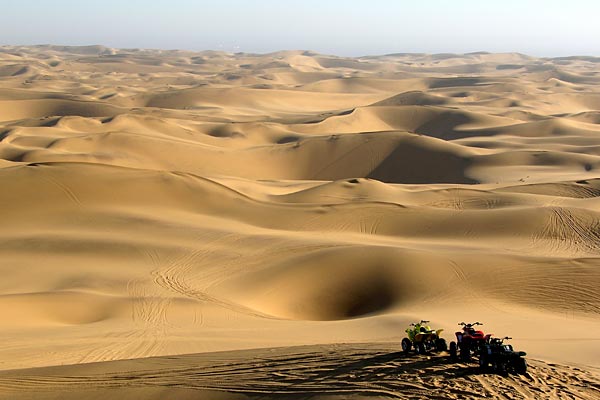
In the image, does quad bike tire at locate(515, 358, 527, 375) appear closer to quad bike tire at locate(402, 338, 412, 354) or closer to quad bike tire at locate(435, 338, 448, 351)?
quad bike tire at locate(435, 338, 448, 351)

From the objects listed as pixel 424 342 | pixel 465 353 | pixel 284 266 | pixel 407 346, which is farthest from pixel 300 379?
pixel 284 266

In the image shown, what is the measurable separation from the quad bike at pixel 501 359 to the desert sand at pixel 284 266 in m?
0.17

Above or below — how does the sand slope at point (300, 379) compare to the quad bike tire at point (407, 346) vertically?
below

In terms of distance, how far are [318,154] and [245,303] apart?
86.5 ft

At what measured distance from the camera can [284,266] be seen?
53.6 ft

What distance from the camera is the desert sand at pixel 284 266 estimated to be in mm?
8203

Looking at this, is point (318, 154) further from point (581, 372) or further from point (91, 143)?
point (581, 372)

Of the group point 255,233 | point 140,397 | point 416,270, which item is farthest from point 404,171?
point 140,397

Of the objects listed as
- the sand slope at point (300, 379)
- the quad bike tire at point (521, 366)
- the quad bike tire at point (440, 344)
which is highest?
the quad bike tire at point (440, 344)

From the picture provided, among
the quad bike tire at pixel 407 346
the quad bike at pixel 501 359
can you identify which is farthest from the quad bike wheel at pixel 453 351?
the quad bike tire at pixel 407 346

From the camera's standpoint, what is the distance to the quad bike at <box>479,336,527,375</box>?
750 cm

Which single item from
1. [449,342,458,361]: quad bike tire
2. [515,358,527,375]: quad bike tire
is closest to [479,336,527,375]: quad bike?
[515,358,527,375]: quad bike tire

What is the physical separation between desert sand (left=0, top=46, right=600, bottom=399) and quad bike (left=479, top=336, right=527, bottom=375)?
171 mm

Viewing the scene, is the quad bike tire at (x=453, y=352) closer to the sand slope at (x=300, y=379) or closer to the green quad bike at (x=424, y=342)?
the sand slope at (x=300, y=379)
